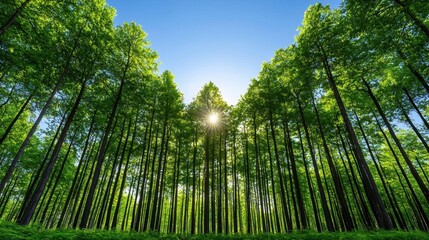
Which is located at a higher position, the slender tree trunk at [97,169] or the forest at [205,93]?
the forest at [205,93]

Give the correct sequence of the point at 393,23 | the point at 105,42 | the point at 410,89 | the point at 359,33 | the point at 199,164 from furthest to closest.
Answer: the point at 199,164 → the point at 410,89 → the point at 105,42 → the point at 359,33 → the point at 393,23

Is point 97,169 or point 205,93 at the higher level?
point 205,93

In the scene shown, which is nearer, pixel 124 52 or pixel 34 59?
pixel 34 59

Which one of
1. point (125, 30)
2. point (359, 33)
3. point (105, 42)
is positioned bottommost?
point (359, 33)

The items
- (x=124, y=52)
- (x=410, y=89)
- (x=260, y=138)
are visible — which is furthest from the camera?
(x=260, y=138)

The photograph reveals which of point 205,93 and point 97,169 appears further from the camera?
point 205,93

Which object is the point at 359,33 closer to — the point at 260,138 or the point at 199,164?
the point at 260,138

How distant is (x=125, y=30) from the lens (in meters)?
16.0

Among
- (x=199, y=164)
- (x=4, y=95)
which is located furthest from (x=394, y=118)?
(x=4, y=95)

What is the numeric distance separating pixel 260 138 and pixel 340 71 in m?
11.3

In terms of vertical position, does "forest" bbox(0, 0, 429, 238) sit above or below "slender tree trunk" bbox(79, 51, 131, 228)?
above

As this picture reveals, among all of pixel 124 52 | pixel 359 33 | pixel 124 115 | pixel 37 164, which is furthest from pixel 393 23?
pixel 37 164

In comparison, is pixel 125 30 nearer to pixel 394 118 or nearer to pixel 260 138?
pixel 260 138

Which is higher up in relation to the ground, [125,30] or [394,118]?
[125,30]
